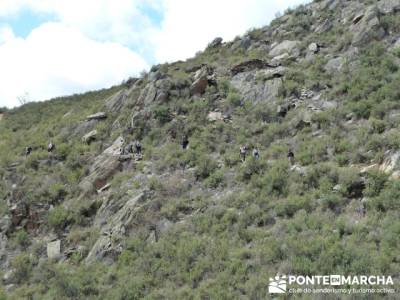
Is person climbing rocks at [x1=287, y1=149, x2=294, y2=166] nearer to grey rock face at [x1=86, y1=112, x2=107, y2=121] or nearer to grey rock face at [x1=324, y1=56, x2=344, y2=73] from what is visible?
grey rock face at [x1=324, y1=56, x2=344, y2=73]

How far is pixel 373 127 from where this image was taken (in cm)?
1630

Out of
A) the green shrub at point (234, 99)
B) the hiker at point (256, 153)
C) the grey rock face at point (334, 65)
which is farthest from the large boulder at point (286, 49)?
the hiker at point (256, 153)

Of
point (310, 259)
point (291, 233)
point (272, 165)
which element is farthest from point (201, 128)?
point (310, 259)

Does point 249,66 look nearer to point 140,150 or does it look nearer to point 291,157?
point 140,150

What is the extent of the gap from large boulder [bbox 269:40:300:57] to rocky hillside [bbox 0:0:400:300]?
0.10 meters

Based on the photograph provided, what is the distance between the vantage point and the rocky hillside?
40.9ft

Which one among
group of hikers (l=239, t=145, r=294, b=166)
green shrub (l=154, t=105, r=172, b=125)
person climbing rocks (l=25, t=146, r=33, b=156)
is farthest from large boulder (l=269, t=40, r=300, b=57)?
person climbing rocks (l=25, t=146, r=33, b=156)

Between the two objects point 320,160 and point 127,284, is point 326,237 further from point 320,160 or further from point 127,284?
point 127,284

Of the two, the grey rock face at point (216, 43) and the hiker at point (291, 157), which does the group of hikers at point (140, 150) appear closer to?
the hiker at point (291, 157)

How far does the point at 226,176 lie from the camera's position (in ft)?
57.2

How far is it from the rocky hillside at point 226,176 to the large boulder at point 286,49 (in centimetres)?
10

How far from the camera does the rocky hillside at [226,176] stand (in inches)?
491

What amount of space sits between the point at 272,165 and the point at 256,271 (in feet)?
18.0

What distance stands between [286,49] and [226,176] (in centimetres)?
1165
